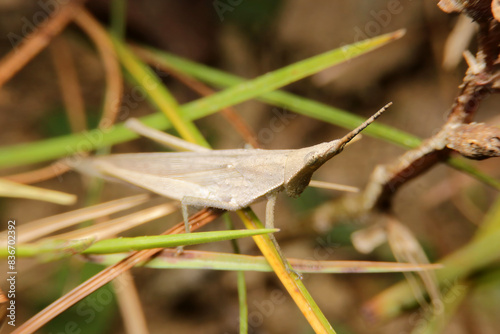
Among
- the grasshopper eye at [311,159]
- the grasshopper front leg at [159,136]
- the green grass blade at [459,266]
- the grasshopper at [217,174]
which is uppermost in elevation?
the grasshopper front leg at [159,136]

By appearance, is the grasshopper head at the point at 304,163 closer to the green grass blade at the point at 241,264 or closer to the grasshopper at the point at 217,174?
the grasshopper at the point at 217,174

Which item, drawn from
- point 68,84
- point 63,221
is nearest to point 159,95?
point 63,221

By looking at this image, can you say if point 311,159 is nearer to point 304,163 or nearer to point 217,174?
point 304,163

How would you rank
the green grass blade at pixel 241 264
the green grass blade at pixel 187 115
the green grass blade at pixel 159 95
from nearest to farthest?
1. the green grass blade at pixel 241 264
2. the green grass blade at pixel 187 115
3. the green grass blade at pixel 159 95

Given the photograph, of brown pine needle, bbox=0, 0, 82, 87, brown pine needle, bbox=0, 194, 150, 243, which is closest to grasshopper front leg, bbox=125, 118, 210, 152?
brown pine needle, bbox=0, 194, 150, 243

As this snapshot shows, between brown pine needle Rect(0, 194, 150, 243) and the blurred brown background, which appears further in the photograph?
the blurred brown background

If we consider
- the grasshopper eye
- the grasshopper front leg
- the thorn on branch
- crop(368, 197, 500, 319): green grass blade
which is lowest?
crop(368, 197, 500, 319): green grass blade

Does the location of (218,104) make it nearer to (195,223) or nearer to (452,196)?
(195,223)

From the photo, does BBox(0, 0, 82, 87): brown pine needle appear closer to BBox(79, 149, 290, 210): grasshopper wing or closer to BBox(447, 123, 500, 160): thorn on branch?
BBox(79, 149, 290, 210): grasshopper wing

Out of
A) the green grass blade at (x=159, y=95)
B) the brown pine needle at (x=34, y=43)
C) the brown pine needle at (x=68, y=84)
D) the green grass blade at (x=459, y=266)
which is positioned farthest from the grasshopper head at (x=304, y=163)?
the brown pine needle at (x=68, y=84)
